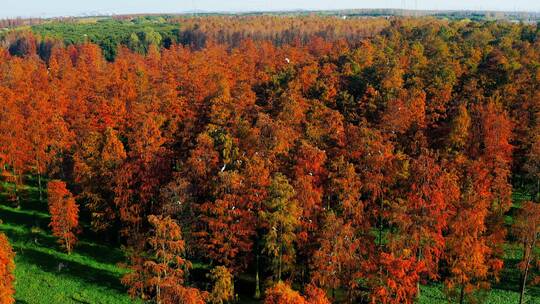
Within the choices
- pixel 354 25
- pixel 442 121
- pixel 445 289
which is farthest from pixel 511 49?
pixel 354 25

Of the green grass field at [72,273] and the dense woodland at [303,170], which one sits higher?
the dense woodland at [303,170]

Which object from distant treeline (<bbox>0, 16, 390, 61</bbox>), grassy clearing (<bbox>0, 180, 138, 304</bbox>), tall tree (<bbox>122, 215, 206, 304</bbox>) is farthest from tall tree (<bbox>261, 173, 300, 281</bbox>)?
distant treeline (<bbox>0, 16, 390, 61</bbox>)

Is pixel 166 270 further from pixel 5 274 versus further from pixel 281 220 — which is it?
pixel 5 274

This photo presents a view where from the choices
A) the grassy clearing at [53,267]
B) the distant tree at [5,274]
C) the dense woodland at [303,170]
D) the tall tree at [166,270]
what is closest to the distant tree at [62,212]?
the dense woodland at [303,170]

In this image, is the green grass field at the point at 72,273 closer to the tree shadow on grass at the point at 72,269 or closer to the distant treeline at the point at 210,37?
the tree shadow on grass at the point at 72,269

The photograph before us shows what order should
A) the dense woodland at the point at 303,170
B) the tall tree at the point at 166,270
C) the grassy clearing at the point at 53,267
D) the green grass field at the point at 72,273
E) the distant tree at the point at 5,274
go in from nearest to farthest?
the tall tree at the point at 166,270 → the distant tree at the point at 5,274 → the dense woodland at the point at 303,170 → the green grass field at the point at 72,273 → the grassy clearing at the point at 53,267

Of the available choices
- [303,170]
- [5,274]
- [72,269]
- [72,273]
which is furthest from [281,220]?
[72,269]

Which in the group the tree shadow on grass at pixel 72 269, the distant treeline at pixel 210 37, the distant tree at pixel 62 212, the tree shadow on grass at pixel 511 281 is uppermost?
the distant treeline at pixel 210 37
